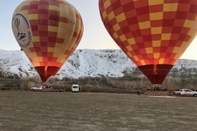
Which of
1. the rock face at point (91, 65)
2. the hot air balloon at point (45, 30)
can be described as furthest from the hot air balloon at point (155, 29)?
the rock face at point (91, 65)

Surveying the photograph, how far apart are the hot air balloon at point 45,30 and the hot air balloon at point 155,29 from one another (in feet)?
24.8

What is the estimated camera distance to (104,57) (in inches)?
5325

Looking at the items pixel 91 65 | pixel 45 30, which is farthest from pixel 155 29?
pixel 91 65

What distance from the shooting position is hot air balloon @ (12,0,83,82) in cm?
2264

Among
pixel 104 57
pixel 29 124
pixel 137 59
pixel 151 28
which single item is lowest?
pixel 29 124

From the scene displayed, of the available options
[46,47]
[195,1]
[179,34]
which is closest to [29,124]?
[179,34]

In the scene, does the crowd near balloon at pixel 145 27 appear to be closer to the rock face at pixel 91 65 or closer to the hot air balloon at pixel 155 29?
the hot air balloon at pixel 155 29

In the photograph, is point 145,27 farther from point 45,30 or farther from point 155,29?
point 45,30

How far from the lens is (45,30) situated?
22797 mm

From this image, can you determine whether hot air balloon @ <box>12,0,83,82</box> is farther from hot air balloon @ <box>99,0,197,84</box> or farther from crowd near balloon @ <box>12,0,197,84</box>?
hot air balloon @ <box>99,0,197,84</box>

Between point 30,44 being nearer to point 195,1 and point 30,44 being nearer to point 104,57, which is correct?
point 195,1

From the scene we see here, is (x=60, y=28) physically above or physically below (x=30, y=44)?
above

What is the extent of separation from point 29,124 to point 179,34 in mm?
13358

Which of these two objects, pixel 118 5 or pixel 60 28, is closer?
pixel 118 5
